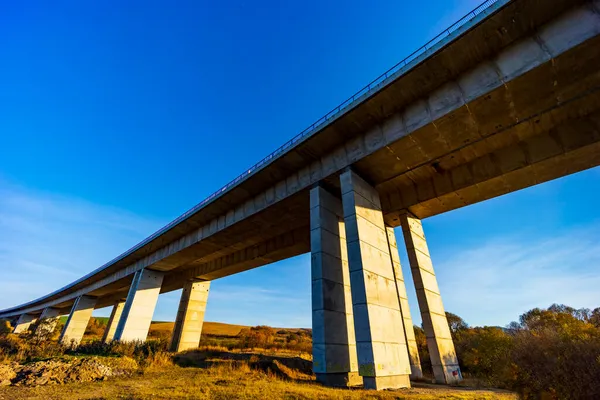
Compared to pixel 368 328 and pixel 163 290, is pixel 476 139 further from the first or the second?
pixel 163 290

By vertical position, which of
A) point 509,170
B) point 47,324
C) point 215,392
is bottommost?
point 215,392

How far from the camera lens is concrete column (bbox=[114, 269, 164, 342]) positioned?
24.5m

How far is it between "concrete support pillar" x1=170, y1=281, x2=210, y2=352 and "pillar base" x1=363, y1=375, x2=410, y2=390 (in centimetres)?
2384

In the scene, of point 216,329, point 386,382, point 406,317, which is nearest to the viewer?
point 386,382

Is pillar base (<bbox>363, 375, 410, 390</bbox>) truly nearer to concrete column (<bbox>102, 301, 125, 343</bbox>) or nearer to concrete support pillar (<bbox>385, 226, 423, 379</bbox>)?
concrete support pillar (<bbox>385, 226, 423, 379</bbox>)

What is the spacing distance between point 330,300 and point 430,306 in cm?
584

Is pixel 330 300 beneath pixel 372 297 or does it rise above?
above

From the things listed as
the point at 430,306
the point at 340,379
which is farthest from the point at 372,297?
the point at 430,306

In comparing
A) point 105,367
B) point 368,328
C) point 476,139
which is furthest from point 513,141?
point 105,367

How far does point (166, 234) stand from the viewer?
24.1 metres

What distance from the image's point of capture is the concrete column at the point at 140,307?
24469 millimetres

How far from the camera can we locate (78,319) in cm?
4138

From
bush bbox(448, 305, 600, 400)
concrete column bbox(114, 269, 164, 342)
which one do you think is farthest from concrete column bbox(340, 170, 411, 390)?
concrete column bbox(114, 269, 164, 342)

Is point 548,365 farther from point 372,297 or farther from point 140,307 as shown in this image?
point 140,307
